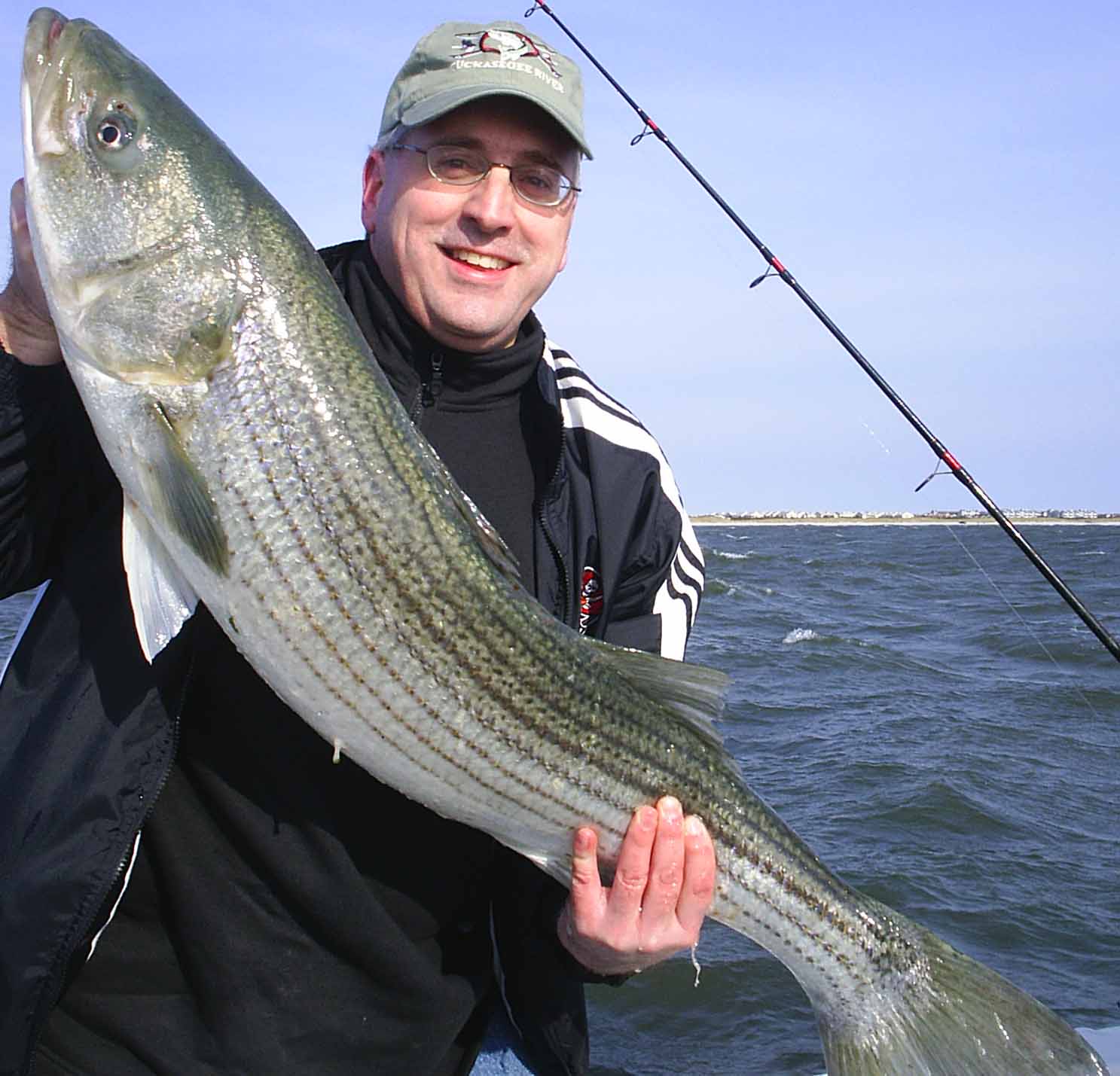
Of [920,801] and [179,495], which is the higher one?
[179,495]

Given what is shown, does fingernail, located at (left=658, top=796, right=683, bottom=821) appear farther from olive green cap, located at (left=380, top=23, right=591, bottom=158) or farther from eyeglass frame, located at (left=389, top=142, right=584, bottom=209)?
olive green cap, located at (left=380, top=23, right=591, bottom=158)

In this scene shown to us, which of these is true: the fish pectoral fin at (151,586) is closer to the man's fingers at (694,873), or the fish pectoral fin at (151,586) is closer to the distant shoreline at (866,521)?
the man's fingers at (694,873)

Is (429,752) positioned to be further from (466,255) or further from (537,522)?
(466,255)

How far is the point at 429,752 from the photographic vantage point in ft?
9.10

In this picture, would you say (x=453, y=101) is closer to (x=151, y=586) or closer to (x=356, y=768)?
(x=151, y=586)

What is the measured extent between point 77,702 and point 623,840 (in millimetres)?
1361

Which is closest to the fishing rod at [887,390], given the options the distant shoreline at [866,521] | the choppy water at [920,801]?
the choppy water at [920,801]

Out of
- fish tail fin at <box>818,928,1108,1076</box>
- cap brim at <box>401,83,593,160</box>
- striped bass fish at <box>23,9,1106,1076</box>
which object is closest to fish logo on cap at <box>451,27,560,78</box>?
cap brim at <box>401,83,593,160</box>

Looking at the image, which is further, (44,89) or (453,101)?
(453,101)

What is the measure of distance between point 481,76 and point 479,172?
24 cm

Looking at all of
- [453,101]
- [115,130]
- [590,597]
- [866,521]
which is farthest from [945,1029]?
[866,521]

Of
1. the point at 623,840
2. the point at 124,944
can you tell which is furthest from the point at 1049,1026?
the point at 124,944

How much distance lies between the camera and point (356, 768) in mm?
3000

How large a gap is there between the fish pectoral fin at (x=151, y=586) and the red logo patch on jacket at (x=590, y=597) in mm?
1129
